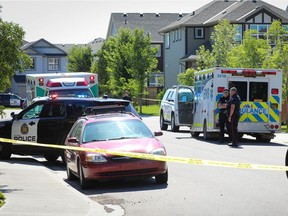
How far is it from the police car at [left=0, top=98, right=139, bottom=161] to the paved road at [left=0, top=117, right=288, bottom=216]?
3.53 ft

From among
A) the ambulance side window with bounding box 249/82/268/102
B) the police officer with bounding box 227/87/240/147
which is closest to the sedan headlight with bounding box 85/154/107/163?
the police officer with bounding box 227/87/240/147

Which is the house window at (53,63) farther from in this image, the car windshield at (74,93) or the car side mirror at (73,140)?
the car side mirror at (73,140)

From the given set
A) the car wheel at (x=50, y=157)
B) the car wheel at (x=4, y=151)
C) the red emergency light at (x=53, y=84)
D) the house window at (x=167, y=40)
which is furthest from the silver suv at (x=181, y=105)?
the house window at (x=167, y=40)

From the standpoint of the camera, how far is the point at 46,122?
19.0m

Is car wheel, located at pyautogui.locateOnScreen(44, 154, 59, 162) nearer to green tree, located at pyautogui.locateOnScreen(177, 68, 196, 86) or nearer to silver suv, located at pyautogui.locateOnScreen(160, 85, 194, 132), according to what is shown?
silver suv, located at pyautogui.locateOnScreen(160, 85, 194, 132)

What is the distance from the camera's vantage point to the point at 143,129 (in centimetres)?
1433

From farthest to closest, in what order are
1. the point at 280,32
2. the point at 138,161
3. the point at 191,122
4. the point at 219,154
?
the point at 280,32 → the point at 191,122 → the point at 219,154 → the point at 138,161

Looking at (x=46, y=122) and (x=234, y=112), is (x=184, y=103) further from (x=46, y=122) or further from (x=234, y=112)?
(x=46, y=122)

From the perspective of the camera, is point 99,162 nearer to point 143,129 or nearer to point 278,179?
point 143,129

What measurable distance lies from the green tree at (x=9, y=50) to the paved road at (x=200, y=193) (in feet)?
8.13

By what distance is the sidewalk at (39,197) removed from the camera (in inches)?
394

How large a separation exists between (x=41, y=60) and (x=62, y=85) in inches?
3355

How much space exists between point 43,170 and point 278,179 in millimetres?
5343

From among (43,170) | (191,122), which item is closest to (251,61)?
(191,122)
